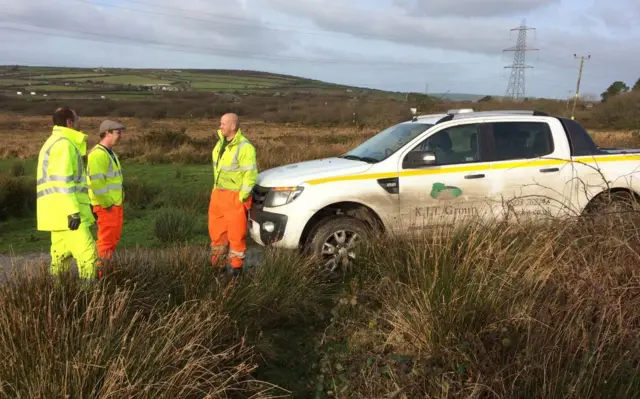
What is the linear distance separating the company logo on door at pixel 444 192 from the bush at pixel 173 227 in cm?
407

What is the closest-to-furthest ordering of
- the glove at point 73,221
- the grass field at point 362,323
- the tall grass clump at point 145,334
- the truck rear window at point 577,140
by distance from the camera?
1. the tall grass clump at point 145,334
2. the grass field at point 362,323
3. the glove at point 73,221
4. the truck rear window at point 577,140

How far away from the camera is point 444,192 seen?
590 cm

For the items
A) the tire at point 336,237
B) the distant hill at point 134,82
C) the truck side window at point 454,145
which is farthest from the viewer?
the distant hill at point 134,82

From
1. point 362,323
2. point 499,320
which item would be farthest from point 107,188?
point 499,320

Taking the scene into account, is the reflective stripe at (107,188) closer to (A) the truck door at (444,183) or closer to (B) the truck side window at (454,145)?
(A) the truck door at (444,183)

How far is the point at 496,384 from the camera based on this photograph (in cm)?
280

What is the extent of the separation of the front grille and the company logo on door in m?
1.96

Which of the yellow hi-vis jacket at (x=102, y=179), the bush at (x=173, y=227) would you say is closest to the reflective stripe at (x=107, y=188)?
the yellow hi-vis jacket at (x=102, y=179)

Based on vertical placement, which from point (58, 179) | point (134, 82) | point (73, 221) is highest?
point (134, 82)

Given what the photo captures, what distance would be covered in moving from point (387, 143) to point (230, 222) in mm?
2298

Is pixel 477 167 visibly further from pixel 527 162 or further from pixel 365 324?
pixel 365 324

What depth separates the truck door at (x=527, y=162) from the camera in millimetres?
6082

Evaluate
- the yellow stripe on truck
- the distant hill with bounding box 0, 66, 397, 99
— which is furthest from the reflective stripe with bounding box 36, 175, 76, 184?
the distant hill with bounding box 0, 66, 397, 99

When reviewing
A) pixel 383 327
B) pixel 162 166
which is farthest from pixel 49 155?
pixel 162 166
